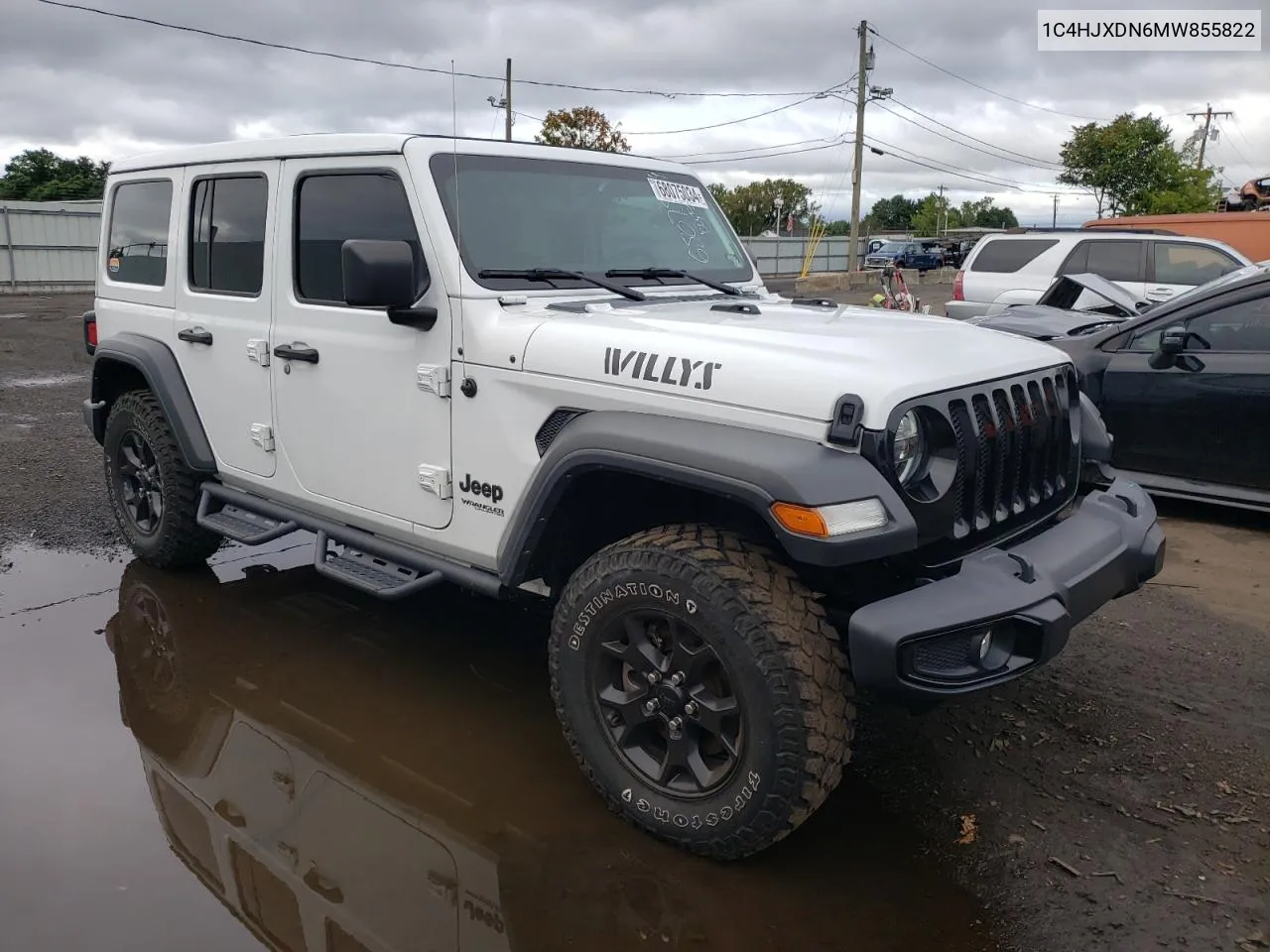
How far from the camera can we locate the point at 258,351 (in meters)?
4.11

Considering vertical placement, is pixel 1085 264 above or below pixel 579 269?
above

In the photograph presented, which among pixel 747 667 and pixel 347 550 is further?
pixel 347 550

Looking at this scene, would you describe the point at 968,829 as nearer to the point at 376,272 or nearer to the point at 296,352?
the point at 376,272

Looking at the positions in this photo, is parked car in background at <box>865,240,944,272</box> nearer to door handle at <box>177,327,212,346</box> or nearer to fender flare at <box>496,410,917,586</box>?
door handle at <box>177,327,212,346</box>

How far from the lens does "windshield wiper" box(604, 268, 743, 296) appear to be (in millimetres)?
3801

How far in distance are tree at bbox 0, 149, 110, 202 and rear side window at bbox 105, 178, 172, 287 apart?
45.3 m

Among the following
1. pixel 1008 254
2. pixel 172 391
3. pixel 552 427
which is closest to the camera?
pixel 552 427

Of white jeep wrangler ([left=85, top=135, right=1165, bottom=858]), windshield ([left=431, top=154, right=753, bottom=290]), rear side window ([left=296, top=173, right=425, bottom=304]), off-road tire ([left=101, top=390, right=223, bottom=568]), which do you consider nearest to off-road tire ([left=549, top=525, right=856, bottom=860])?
white jeep wrangler ([left=85, top=135, right=1165, bottom=858])

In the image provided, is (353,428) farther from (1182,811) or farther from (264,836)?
(1182,811)

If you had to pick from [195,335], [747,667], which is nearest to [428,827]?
[747,667]

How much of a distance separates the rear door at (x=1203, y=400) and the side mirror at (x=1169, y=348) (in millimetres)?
34

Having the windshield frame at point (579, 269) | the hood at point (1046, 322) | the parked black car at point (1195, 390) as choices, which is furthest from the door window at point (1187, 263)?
the windshield frame at point (579, 269)

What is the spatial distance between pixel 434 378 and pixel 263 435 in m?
1.19

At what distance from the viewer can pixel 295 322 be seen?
3928 millimetres
